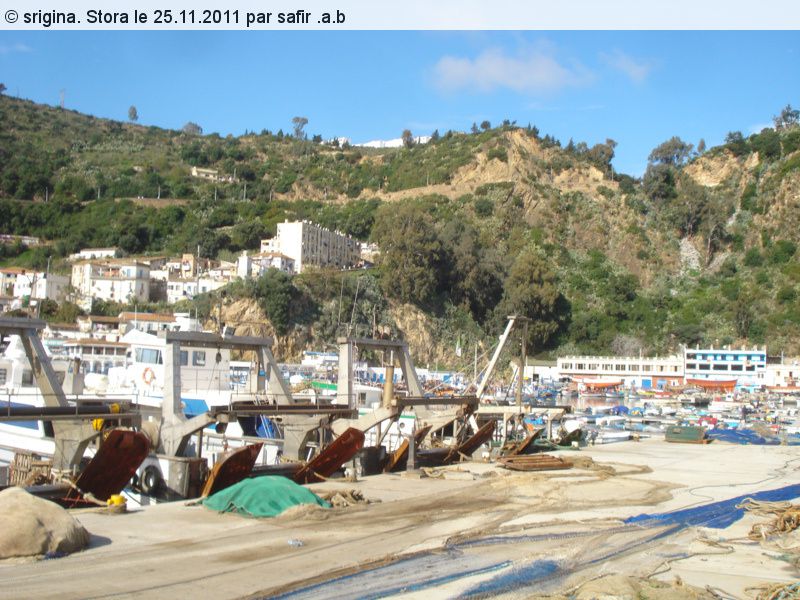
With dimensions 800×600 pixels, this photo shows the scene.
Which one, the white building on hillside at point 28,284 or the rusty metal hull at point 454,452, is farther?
the white building on hillside at point 28,284

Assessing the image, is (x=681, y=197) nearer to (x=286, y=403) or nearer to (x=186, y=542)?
(x=286, y=403)

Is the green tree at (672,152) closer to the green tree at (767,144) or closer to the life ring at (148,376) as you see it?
the green tree at (767,144)

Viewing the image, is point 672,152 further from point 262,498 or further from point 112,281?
point 262,498

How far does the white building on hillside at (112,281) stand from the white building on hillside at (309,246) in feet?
53.1

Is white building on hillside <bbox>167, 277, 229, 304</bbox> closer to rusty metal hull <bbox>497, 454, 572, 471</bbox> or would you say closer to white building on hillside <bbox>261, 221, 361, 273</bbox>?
white building on hillside <bbox>261, 221, 361, 273</bbox>

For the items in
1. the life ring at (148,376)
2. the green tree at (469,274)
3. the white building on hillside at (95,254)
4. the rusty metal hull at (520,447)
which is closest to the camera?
the rusty metal hull at (520,447)

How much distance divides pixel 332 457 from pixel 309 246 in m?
83.3

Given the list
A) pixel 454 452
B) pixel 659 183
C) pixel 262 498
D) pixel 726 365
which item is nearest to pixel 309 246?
pixel 726 365

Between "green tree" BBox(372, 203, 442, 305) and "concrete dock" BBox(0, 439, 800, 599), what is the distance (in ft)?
220

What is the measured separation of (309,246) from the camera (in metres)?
100

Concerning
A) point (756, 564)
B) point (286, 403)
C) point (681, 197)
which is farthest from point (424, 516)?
point (681, 197)

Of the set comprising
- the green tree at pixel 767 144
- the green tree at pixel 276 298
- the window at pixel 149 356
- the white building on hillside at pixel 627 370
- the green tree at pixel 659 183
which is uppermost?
the green tree at pixel 767 144

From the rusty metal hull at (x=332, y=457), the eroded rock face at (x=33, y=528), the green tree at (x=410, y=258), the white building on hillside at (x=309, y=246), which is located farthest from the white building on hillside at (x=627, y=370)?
the eroded rock face at (x=33, y=528)

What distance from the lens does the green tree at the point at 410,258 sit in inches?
3327
